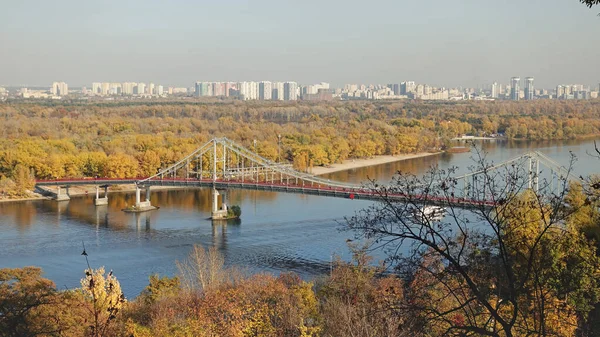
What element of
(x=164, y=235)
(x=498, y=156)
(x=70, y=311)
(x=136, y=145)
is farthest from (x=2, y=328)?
(x=498, y=156)

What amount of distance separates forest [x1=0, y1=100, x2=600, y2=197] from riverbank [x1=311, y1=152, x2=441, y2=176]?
0.29 meters

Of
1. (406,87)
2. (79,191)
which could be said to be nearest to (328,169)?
(79,191)

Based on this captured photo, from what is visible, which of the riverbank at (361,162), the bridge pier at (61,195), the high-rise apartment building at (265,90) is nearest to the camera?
the bridge pier at (61,195)

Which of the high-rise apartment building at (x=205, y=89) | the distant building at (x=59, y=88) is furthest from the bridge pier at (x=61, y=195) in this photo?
the distant building at (x=59, y=88)

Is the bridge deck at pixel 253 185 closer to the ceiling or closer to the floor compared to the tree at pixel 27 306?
closer to the floor

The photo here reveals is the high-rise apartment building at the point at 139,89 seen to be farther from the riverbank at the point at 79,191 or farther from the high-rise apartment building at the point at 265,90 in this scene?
the riverbank at the point at 79,191

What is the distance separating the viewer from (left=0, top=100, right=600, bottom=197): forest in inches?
779

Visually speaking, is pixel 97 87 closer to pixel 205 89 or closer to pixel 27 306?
pixel 205 89

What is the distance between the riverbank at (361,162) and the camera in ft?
77.0

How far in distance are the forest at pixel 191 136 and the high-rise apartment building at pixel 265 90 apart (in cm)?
2914

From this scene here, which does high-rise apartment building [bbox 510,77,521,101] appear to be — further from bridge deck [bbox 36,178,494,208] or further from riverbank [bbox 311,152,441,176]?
bridge deck [bbox 36,178,494,208]

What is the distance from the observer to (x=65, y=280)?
957 cm

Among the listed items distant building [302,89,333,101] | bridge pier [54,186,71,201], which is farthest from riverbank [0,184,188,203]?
distant building [302,89,333,101]

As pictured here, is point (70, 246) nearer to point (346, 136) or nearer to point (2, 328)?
point (2, 328)
